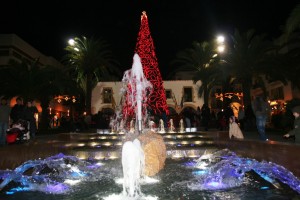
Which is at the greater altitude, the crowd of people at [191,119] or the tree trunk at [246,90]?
the tree trunk at [246,90]

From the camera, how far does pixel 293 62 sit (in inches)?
749

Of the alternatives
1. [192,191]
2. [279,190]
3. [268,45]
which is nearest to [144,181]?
[192,191]

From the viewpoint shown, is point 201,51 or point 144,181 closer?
point 144,181

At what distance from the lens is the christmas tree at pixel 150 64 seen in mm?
22109

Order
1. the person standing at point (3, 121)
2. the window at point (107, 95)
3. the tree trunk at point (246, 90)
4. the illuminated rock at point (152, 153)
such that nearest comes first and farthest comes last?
the illuminated rock at point (152, 153), the person standing at point (3, 121), the tree trunk at point (246, 90), the window at point (107, 95)

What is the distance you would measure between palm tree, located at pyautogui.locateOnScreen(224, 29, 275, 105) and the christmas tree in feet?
17.1

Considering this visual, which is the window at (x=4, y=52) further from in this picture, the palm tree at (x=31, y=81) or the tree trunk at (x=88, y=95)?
the palm tree at (x=31, y=81)

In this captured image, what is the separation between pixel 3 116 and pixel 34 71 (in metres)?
14.3

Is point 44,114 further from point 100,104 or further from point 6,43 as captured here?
point 100,104

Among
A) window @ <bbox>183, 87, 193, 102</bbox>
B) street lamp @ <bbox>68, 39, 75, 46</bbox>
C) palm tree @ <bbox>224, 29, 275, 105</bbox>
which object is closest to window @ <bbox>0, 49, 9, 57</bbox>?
street lamp @ <bbox>68, 39, 75, 46</bbox>

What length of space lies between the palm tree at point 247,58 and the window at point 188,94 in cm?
2075

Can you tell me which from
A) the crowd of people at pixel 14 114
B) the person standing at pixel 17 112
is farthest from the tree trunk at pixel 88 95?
the person standing at pixel 17 112

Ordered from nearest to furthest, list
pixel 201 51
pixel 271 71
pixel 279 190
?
pixel 279 190
pixel 271 71
pixel 201 51

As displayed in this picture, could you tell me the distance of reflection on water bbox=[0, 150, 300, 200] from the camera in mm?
5527
